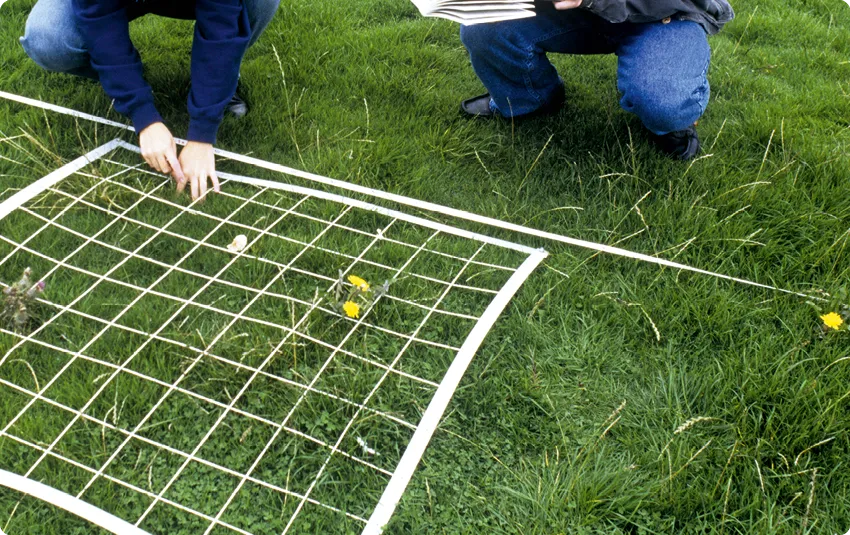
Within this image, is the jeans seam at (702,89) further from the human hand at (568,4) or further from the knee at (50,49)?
the knee at (50,49)

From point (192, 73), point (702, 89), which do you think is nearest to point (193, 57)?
point (192, 73)

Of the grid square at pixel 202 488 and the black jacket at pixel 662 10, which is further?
the black jacket at pixel 662 10

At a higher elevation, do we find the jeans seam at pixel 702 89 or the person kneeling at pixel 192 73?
the person kneeling at pixel 192 73

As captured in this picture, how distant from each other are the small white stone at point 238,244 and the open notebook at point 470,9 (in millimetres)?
909

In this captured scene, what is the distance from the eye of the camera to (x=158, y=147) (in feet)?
7.00

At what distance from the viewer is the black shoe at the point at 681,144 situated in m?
2.60

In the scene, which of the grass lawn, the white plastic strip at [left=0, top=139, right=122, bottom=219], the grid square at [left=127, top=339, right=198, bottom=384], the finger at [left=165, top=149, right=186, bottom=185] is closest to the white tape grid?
the grass lawn

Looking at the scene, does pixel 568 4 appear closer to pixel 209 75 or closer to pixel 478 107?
pixel 478 107

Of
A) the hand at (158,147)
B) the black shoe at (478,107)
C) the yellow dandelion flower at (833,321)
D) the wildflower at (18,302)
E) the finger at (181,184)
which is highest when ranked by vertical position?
the hand at (158,147)

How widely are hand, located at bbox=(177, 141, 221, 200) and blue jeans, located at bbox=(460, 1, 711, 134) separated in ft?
3.65

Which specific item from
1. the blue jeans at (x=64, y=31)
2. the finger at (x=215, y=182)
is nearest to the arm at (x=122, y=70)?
the finger at (x=215, y=182)

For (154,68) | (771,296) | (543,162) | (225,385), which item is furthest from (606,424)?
(154,68)

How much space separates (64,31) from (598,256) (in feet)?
6.49

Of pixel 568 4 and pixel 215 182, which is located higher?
pixel 568 4
